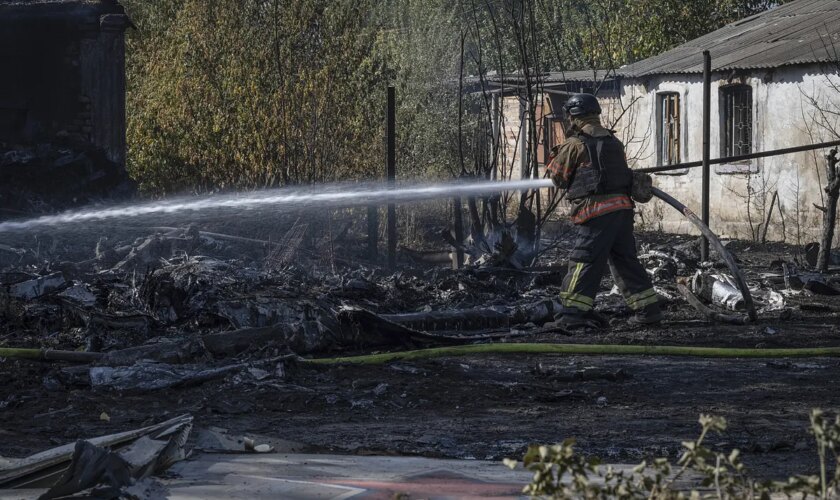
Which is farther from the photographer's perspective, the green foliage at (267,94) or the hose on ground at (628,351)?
the green foliage at (267,94)

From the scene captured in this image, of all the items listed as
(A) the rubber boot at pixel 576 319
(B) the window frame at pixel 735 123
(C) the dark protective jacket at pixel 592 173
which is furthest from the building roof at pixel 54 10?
(B) the window frame at pixel 735 123

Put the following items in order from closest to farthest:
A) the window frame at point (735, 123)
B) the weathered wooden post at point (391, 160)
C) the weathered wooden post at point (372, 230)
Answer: the weathered wooden post at point (391, 160) → the weathered wooden post at point (372, 230) → the window frame at point (735, 123)

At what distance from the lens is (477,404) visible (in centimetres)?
607

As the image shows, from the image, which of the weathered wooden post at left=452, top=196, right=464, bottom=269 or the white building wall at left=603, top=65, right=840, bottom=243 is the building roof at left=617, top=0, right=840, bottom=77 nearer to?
the white building wall at left=603, top=65, right=840, bottom=243

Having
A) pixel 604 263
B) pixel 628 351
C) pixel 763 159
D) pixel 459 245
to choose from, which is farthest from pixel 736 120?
pixel 628 351

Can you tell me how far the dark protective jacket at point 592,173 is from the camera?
851cm

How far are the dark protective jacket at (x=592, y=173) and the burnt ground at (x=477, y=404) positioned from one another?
125 centimetres

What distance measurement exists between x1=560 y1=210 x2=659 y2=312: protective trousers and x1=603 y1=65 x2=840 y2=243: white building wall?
7152mm

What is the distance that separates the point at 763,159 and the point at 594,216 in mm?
9915

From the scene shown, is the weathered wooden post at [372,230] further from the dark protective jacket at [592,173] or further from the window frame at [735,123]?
the window frame at [735,123]

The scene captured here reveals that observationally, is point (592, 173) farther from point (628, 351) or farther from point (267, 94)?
point (267, 94)

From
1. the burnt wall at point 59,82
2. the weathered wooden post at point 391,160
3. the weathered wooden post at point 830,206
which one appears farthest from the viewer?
the burnt wall at point 59,82

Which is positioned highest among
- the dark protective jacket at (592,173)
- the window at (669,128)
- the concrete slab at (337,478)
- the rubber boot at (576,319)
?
the window at (669,128)

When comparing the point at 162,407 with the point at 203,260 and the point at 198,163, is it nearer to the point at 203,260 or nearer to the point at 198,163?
the point at 203,260
